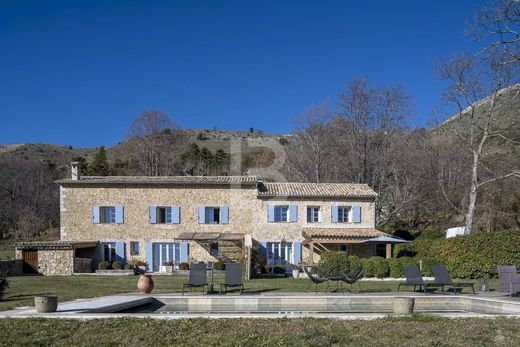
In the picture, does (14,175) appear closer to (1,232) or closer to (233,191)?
(1,232)

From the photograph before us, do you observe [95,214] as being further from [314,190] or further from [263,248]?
[314,190]

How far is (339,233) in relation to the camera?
25422mm

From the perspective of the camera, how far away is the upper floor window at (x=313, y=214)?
26.8 metres

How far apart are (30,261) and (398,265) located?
56.6 feet

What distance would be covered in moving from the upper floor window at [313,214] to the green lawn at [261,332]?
18.1m

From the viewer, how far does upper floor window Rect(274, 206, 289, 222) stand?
1048 inches

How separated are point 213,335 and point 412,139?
106 feet

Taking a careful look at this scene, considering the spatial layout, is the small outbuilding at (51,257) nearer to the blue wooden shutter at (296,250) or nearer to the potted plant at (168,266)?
the potted plant at (168,266)

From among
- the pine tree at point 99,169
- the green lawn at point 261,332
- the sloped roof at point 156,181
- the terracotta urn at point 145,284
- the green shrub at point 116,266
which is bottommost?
the green shrub at point 116,266

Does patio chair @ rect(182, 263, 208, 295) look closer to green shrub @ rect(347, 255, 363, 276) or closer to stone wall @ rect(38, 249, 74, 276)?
green shrub @ rect(347, 255, 363, 276)

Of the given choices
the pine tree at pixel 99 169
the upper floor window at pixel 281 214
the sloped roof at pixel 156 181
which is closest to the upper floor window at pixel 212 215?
the sloped roof at pixel 156 181

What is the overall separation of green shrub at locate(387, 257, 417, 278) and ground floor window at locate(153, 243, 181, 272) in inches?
424

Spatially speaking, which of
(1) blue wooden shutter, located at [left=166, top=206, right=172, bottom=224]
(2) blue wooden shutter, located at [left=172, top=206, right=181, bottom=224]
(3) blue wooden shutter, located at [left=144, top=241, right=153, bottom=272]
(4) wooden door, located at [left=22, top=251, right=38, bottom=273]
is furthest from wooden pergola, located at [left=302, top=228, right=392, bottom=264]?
(4) wooden door, located at [left=22, top=251, right=38, bottom=273]

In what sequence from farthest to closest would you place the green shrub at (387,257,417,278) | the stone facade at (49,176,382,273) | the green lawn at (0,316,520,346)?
the stone facade at (49,176,382,273) < the green shrub at (387,257,417,278) < the green lawn at (0,316,520,346)
